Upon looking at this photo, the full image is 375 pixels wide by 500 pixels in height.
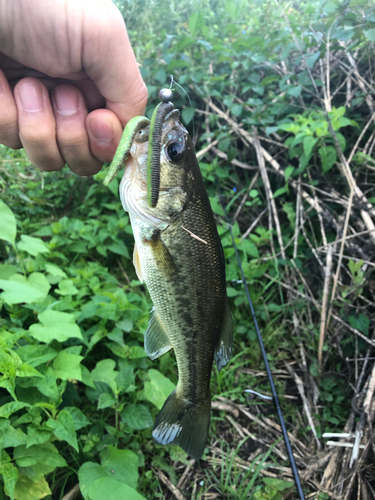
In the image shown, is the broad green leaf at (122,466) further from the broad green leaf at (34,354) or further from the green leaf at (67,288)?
the green leaf at (67,288)

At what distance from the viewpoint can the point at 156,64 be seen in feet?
10.9

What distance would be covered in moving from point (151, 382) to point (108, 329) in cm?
54

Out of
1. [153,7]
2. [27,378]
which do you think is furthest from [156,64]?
[27,378]

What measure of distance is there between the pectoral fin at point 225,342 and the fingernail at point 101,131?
88 cm

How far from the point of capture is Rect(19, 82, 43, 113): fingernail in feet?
4.34

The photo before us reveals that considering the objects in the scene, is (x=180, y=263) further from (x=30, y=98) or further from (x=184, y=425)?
(x=30, y=98)

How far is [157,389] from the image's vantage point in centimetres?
187

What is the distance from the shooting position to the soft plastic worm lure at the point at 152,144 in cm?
93

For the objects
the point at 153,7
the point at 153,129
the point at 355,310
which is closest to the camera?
the point at 153,129

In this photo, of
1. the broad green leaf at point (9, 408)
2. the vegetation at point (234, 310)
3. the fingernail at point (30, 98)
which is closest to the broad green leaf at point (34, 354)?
the vegetation at point (234, 310)

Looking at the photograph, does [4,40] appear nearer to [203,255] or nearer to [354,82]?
[203,255]

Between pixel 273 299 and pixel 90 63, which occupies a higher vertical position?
pixel 90 63

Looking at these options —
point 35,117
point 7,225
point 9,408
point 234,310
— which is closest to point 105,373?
point 9,408

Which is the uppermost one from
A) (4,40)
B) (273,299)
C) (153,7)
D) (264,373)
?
(153,7)
